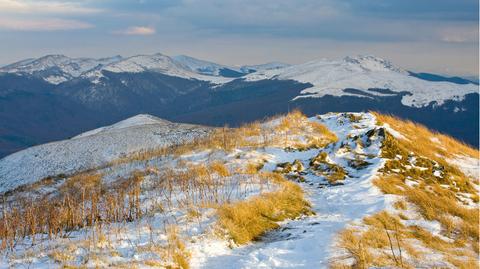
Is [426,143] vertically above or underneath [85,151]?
above

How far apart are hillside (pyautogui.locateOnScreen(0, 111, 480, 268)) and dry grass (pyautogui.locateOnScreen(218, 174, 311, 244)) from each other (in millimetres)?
45

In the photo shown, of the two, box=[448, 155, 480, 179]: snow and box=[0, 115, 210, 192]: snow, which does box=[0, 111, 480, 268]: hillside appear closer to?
box=[448, 155, 480, 179]: snow

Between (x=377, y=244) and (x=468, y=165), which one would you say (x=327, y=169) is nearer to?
(x=468, y=165)

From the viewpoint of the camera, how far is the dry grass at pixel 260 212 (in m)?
13.1

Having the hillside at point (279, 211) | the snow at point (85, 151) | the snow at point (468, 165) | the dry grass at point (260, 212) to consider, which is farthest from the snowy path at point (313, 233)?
the snow at point (85, 151)

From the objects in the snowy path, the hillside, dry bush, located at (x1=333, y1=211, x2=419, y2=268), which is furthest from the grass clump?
dry bush, located at (x1=333, y1=211, x2=419, y2=268)

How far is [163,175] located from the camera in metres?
21.7

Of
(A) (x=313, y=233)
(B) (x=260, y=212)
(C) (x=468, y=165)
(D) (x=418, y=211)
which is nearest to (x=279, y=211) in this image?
(B) (x=260, y=212)

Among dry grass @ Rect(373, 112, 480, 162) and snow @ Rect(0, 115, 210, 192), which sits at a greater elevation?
dry grass @ Rect(373, 112, 480, 162)

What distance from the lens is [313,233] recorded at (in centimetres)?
1311

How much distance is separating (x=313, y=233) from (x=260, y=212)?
7.64ft

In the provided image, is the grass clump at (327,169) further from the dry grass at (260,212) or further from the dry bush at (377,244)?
the dry bush at (377,244)

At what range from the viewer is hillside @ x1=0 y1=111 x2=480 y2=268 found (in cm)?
1112

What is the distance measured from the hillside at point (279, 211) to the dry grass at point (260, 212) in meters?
0.04
